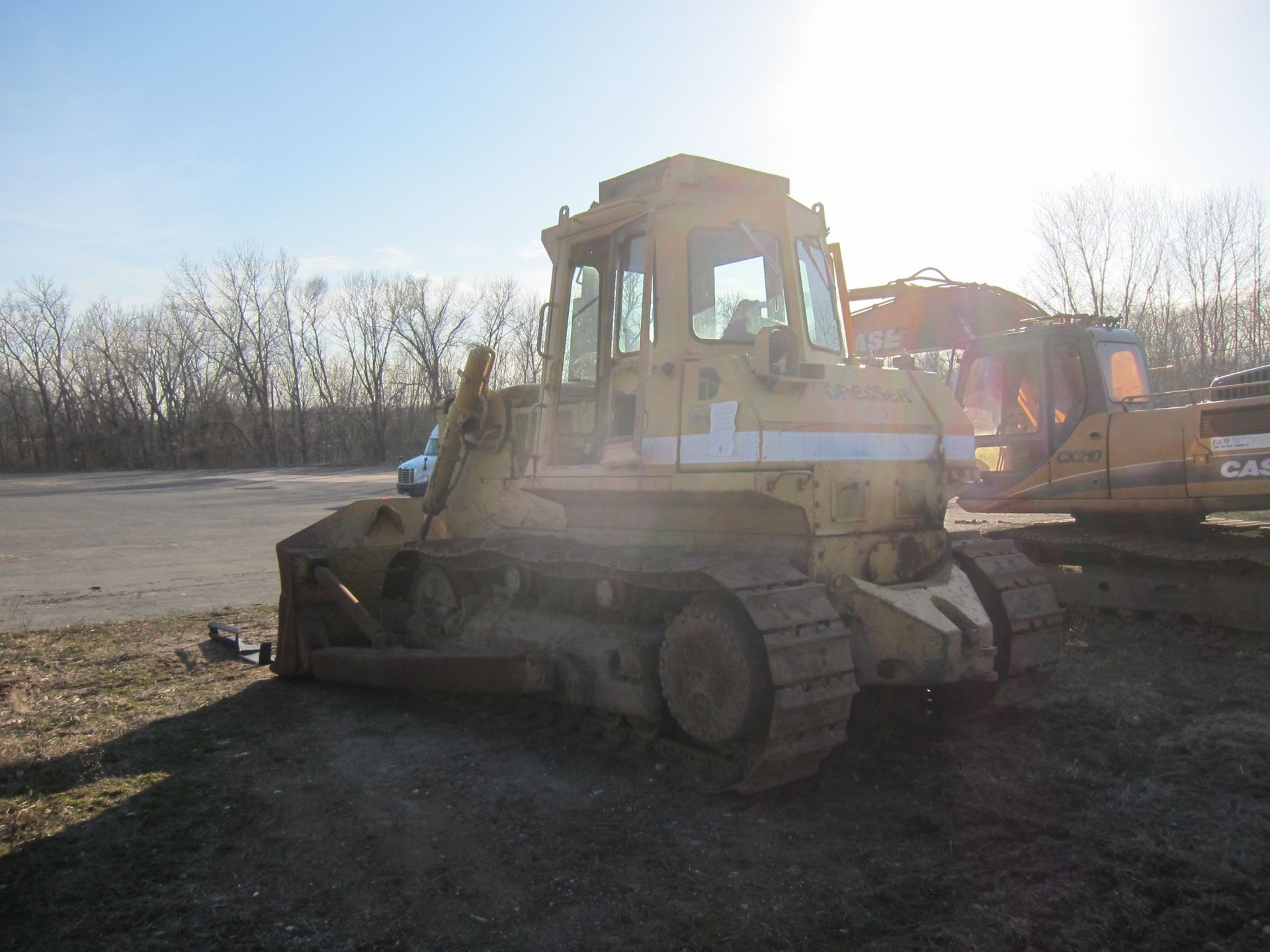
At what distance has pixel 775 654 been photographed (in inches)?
162

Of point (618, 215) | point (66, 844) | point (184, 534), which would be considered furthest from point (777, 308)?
point (184, 534)

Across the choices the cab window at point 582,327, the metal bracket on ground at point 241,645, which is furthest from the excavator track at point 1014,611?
the metal bracket on ground at point 241,645

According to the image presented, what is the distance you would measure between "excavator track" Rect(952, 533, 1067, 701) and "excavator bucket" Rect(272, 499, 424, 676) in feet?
13.9

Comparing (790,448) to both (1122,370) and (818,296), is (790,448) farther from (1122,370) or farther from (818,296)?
(1122,370)

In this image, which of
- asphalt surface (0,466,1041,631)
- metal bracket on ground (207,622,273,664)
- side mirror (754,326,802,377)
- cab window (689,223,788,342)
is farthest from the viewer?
asphalt surface (0,466,1041,631)

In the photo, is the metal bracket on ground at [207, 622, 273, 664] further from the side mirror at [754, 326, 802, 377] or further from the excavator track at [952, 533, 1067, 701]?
the excavator track at [952, 533, 1067, 701]

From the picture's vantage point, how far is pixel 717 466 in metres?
A: 4.89

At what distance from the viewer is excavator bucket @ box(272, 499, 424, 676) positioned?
7.04 m

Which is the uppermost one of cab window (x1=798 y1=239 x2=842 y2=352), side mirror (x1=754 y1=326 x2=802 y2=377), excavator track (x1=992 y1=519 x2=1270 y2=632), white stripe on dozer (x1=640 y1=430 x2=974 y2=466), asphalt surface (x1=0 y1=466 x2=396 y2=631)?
cab window (x1=798 y1=239 x2=842 y2=352)

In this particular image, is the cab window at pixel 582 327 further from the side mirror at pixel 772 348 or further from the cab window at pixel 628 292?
the side mirror at pixel 772 348

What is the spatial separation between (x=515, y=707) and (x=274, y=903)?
106 inches

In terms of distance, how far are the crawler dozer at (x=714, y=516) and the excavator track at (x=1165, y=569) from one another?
3061mm

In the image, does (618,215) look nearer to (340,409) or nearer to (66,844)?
(66,844)

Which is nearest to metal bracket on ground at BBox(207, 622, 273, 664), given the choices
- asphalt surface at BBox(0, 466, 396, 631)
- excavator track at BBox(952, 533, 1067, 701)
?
asphalt surface at BBox(0, 466, 396, 631)
